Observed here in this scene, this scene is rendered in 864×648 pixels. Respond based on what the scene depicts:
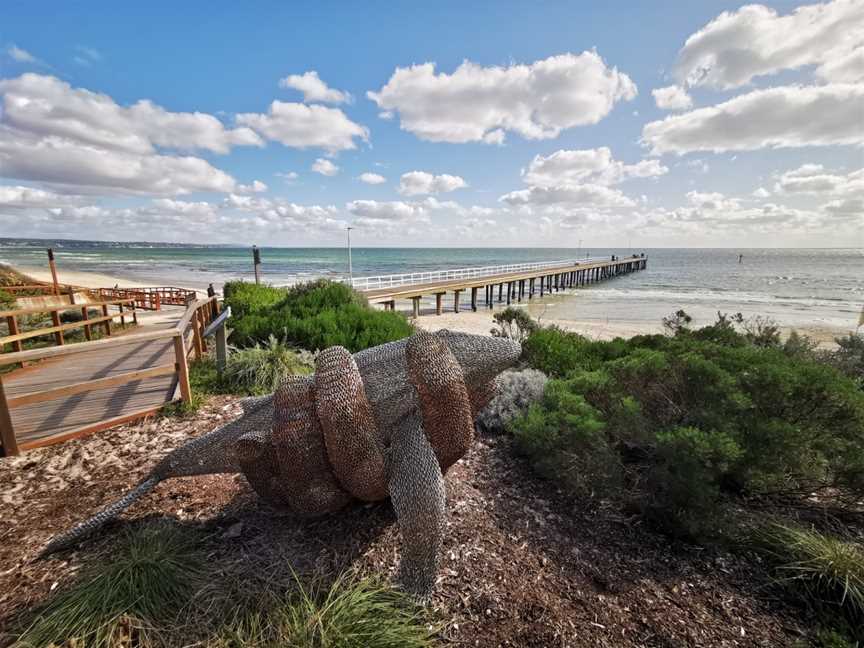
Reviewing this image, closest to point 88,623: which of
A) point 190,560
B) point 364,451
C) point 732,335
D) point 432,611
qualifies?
point 190,560

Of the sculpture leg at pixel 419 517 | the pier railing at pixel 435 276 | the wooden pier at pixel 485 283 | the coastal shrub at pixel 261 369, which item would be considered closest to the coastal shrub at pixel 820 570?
the sculpture leg at pixel 419 517

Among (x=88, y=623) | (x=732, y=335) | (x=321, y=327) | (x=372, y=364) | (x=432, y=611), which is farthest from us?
(x=321, y=327)

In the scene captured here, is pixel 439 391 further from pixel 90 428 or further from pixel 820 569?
pixel 90 428

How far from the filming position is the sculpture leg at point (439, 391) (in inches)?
95.7

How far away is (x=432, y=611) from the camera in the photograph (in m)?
2.35

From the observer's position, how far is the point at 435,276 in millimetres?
26875

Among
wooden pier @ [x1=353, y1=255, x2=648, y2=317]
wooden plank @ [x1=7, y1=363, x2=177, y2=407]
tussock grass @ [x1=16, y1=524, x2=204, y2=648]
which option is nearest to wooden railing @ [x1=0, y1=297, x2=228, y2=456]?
wooden plank @ [x1=7, y1=363, x2=177, y2=407]

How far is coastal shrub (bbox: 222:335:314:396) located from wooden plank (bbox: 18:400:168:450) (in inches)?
39.7

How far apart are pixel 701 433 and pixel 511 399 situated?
248cm

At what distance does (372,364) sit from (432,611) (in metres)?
1.57

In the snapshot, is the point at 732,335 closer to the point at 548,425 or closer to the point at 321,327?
the point at 548,425

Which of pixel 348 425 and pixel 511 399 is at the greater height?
pixel 348 425

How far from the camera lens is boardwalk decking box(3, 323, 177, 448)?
4.46m

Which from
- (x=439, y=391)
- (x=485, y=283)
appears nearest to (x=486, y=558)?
(x=439, y=391)
